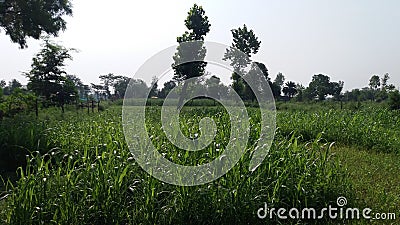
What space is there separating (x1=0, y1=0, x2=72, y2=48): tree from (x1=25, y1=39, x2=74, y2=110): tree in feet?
11.0

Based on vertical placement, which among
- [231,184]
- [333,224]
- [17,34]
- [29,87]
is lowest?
[333,224]

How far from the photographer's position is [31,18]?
9.25 meters

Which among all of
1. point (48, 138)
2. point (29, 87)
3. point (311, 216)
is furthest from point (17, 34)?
point (311, 216)

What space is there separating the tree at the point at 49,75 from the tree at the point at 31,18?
11.0 feet

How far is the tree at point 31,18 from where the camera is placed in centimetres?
915

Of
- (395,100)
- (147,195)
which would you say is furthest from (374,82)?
(147,195)

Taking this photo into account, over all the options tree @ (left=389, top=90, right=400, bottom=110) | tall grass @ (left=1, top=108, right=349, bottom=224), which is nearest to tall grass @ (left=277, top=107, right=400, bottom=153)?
tall grass @ (left=1, top=108, right=349, bottom=224)

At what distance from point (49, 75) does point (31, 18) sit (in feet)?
17.2

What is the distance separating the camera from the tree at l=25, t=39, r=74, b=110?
1387 centimetres

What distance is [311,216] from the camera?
9.77 ft

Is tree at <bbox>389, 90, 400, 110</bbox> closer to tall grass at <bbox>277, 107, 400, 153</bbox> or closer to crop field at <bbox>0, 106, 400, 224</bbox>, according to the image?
tall grass at <bbox>277, 107, 400, 153</bbox>

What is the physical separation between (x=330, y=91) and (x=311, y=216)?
82.7 feet

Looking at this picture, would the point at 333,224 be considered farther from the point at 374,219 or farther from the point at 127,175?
the point at 127,175

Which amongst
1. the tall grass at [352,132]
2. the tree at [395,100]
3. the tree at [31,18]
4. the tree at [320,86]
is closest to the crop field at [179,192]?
the tall grass at [352,132]
